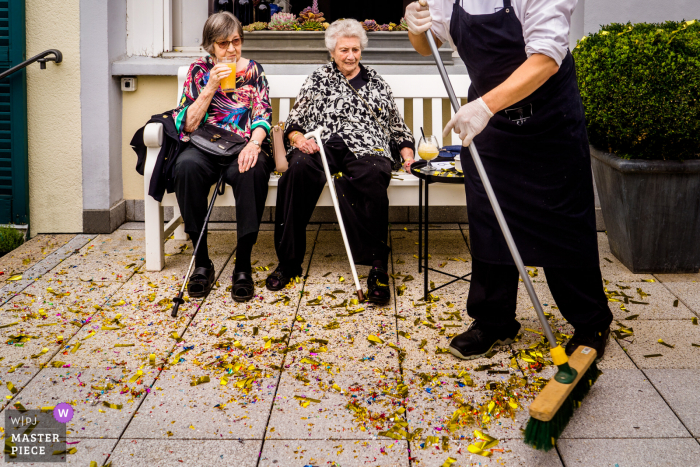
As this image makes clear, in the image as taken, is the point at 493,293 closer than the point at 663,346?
Yes

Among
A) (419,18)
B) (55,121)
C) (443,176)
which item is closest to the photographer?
(419,18)

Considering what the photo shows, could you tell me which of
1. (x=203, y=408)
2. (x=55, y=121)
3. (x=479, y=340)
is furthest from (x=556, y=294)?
(x=55, y=121)

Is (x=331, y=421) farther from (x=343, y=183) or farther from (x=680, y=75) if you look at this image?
(x=680, y=75)

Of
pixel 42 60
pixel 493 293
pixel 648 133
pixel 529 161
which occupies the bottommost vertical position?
pixel 493 293

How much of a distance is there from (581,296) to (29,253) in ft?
11.1

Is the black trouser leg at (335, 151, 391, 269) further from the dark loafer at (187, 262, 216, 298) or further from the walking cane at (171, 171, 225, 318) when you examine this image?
the dark loafer at (187, 262, 216, 298)

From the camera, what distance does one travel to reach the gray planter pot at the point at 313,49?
4.87m

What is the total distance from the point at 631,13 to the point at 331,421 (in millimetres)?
3558

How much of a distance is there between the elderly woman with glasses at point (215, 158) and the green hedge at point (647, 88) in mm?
1902

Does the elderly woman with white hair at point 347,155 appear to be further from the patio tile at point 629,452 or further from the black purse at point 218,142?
the patio tile at point 629,452

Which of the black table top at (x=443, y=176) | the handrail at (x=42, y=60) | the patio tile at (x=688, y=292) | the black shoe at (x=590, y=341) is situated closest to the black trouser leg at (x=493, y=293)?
the black shoe at (x=590, y=341)

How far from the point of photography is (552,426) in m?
2.15

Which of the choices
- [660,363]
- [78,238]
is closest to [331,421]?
[660,363]

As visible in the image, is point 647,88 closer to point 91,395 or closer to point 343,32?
point 343,32
